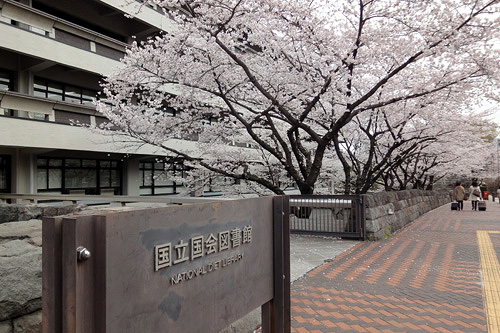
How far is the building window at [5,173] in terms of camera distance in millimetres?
13789

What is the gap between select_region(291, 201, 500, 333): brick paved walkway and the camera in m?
4.12

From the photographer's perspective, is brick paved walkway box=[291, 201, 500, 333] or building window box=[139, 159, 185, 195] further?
building window box=[139, 159, 185, 195]

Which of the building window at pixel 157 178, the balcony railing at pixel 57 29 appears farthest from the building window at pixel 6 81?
the building window at pixel 157 178

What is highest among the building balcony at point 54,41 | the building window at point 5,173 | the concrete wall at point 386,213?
the building balcony at point 54,41

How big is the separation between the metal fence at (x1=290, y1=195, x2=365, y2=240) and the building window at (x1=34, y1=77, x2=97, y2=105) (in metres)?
11.3

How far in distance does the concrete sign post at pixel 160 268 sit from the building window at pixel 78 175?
14943mm

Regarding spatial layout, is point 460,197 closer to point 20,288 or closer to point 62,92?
point 62,92

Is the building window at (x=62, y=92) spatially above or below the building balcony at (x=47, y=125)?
above

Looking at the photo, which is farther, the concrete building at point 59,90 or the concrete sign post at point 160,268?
the concrete building at point 59,90

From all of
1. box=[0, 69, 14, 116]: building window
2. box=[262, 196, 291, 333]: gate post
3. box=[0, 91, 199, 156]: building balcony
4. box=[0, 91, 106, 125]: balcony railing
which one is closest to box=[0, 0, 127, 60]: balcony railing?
→ box=[0, 69, 14, 116]: building window

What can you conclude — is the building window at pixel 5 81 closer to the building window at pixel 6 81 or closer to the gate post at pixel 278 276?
the building window at pixel 6 81

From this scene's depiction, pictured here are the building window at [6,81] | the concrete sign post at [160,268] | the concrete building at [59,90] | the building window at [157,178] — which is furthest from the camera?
the building window at [157,178]

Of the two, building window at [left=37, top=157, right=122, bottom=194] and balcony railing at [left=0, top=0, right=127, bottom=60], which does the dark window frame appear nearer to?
building window at [left=37, top=157, right=122, bottom=194]

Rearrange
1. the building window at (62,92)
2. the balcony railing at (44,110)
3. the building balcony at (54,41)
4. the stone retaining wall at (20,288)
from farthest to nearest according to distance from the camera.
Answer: the building window at (62,92) → the building balcony at (54,41) → the balcony railing at (44,110) → the stone retaining wall at (20,288)
